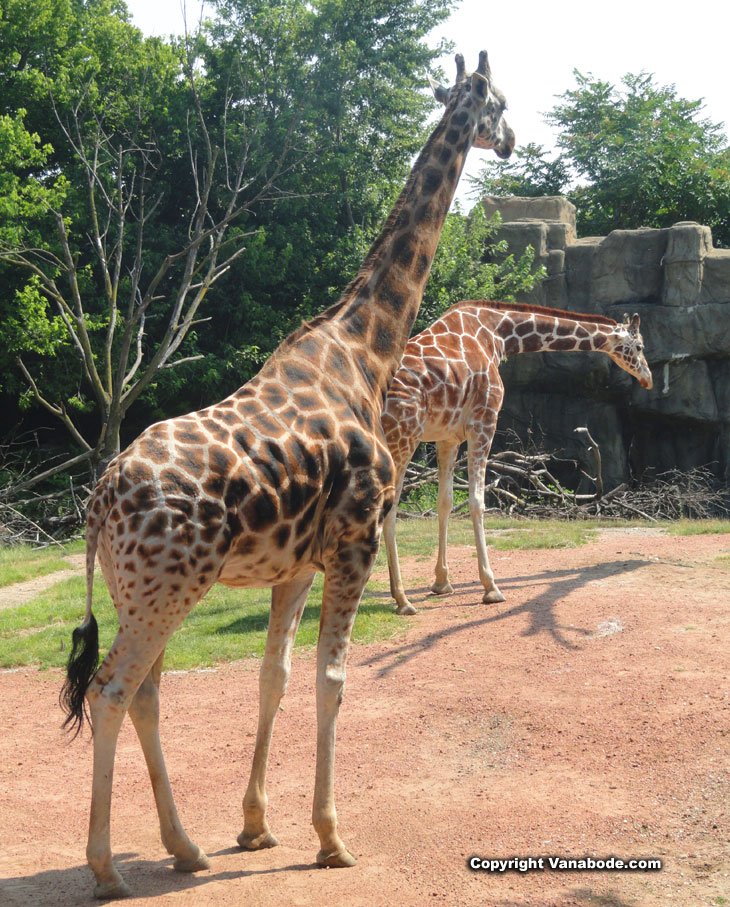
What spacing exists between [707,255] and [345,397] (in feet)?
49.1

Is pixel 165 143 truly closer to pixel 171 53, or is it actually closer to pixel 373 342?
pixel 171 53

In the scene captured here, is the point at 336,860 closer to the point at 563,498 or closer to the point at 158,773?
the point at 158,773

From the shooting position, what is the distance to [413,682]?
6746mm

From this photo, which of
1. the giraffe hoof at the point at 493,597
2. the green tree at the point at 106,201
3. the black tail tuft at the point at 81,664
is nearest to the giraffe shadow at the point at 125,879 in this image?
the black tail tuft at the point at 81,664

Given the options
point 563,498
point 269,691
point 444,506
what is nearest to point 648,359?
point 563,498

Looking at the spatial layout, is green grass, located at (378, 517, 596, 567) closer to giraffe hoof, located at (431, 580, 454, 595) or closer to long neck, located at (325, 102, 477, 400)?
giraffe hoof, located at (431, 580, 454, 595)

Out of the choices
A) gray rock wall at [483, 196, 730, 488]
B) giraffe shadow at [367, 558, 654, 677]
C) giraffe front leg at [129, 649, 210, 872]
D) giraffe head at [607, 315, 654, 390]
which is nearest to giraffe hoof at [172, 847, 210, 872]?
giraffe front leg at [129, 649, 210, 872]

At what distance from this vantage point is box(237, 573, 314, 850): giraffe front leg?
15.0 ft

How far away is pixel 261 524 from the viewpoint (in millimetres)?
4238

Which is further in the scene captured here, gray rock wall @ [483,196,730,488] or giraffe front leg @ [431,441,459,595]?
gray rock wall @ [483,196,730,488]

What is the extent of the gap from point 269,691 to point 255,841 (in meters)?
0.73

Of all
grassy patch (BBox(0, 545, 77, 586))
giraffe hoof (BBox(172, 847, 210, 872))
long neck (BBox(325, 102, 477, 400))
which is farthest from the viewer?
grassy patch (BBox(0, 545, 77, 586))

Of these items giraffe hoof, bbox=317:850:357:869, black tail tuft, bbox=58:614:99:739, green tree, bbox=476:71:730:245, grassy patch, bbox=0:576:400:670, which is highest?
green tree, bbox=476:71:730:245

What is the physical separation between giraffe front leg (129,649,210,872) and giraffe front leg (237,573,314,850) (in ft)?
1.07
